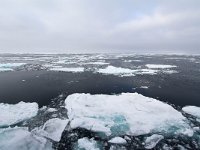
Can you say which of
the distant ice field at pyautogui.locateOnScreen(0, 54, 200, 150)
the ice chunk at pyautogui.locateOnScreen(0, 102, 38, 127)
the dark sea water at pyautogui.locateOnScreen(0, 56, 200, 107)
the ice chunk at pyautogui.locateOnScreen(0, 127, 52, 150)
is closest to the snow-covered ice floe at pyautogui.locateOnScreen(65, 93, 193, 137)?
the distant ice field at pyautogui.locateOnScreen(0, 54, 200, 150)

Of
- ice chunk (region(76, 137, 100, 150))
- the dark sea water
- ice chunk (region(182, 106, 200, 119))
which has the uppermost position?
ice chunk (region(182, 106, 200, 119))

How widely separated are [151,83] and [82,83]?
14.2 ft

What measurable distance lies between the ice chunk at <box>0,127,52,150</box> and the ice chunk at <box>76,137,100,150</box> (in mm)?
726

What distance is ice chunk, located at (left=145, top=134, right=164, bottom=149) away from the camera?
4753mm

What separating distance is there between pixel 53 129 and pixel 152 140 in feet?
8.89

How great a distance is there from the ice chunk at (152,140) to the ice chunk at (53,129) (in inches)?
88.8

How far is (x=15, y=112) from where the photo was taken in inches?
263

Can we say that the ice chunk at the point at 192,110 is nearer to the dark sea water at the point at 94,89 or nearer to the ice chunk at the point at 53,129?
the dark sea water at the point at 94,89

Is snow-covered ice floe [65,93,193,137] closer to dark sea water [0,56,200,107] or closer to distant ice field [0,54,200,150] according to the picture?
distant ice field [0,54,200,150]

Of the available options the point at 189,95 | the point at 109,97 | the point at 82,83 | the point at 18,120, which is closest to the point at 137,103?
the point at 109,97

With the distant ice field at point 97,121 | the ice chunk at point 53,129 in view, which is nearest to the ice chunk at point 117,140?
the distant ice field at point 97,121

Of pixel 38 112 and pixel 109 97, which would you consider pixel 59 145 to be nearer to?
pixel 38 112

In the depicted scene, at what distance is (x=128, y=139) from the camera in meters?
5.00

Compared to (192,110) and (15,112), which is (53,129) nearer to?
(15,112)
